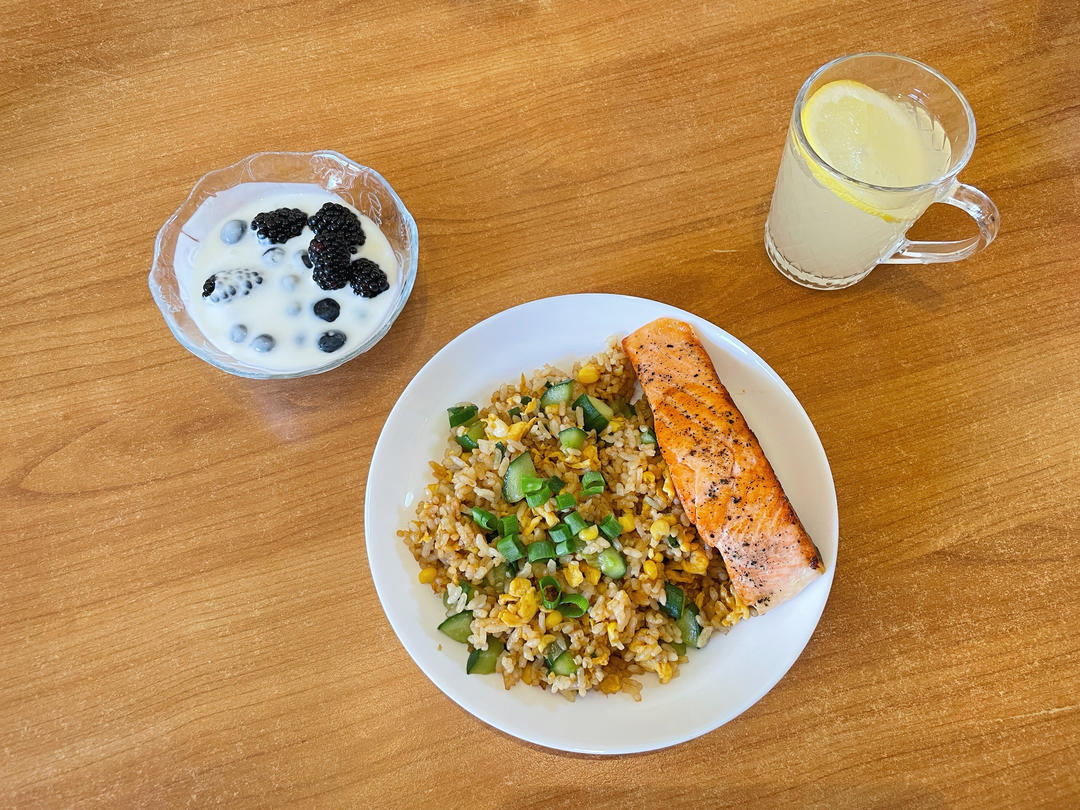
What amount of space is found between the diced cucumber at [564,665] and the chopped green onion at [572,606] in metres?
0.08

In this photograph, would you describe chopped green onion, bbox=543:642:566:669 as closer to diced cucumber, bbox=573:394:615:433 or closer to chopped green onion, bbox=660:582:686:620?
chopped green onion, bbox=660:582:686:620

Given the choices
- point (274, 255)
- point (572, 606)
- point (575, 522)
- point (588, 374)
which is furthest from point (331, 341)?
point (572, 606)

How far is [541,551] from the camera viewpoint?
1.54 metres

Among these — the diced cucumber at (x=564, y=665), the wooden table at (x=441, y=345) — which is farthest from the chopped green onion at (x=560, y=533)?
the wooden table at (x=441, y=345)

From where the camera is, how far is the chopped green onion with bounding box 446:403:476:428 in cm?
166

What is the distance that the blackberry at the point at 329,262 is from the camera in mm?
1722

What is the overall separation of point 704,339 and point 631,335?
16 centimetres

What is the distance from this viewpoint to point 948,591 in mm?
1676

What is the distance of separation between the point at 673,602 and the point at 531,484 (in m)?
0.38

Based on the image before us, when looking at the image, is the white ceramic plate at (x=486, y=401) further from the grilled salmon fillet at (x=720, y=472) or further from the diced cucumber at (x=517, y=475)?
the diced cucumber at (x=517, y=475)

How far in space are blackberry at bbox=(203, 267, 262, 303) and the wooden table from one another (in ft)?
0.73

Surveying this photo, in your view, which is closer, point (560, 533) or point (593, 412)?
point (560, 533)

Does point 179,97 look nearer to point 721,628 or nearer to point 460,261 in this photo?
point 460,261

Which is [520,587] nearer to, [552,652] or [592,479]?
[552,652]
